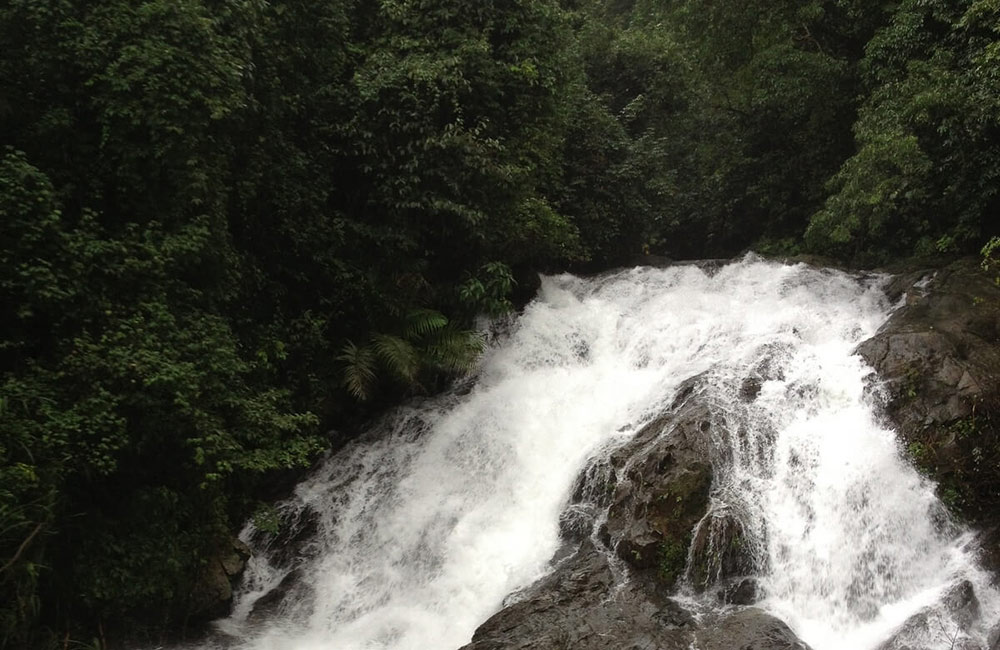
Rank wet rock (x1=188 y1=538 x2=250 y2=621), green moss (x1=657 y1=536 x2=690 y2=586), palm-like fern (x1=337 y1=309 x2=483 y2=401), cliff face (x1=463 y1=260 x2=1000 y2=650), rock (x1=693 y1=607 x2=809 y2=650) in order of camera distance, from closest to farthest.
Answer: rock (x1=693 y1=607 x2=809 y2=650)
cliff face (x1=463 y1=260 x2=1000 y2=650)
green moss (x1=657 y1=536 x2=690 y2=586)
wet rock (x1=188 y1=538 x2=250 y2=621)
palm-like fern (x1=337 y1=309 x2=483 y2=401)

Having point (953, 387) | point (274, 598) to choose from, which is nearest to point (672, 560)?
point (953, 387)

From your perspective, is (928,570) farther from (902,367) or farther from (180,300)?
(180,300)

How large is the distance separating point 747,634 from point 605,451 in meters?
3.11

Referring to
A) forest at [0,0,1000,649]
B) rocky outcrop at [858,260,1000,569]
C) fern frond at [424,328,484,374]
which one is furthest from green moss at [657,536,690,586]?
fern frond at [424,328,484,374]

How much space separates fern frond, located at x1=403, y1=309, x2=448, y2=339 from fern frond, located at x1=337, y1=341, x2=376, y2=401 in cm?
86

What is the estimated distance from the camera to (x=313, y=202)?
10094 millimetres

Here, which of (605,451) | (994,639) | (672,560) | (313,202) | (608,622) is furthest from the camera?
(313,202)

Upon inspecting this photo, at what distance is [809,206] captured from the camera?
1575 cm

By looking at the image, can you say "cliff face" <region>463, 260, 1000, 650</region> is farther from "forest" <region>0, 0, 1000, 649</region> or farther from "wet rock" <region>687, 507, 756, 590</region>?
"forest" <region>0, 0, 1000, 649</region>

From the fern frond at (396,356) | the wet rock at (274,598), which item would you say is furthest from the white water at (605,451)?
the fern frond at (396,356)

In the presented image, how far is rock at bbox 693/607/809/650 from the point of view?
6.32 metres

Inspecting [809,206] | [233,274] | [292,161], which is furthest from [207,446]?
[809,206]

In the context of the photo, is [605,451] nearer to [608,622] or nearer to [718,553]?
[718,553]

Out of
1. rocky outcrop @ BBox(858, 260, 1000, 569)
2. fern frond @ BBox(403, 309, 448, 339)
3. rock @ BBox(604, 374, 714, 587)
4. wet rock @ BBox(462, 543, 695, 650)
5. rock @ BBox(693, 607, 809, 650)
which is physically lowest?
wet rock @ BBox(462, 543, 695, 650)
